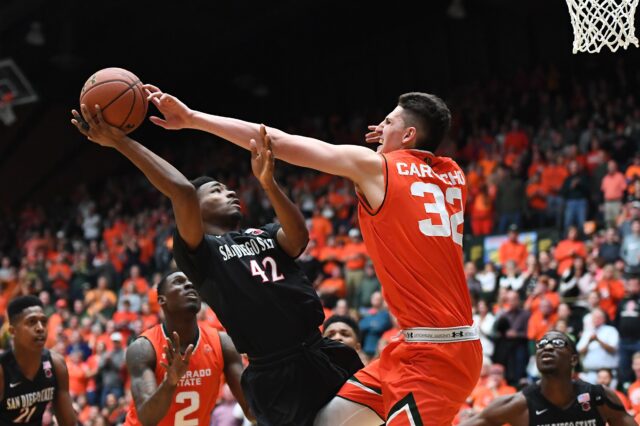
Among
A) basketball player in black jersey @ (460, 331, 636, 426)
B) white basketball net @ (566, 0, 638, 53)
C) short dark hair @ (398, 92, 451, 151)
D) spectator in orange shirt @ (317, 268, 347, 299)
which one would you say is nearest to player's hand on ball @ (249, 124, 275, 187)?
short dark hair @ (398, 92, 451, 151)

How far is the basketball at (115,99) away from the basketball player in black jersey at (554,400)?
3332 millimetres

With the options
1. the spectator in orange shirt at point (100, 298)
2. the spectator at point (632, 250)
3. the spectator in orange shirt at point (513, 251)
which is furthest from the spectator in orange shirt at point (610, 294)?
the spectator in orange shirt at point (100, 298)

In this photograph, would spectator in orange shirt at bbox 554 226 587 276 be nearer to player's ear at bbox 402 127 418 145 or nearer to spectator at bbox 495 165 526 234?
spectator at bbox 495 165 526 234

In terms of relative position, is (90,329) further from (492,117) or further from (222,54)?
(222,54)

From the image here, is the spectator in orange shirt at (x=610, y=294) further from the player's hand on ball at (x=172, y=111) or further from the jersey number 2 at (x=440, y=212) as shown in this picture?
the player's hand on ball at (x=172, y=111)

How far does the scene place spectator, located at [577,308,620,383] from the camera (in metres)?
11.5

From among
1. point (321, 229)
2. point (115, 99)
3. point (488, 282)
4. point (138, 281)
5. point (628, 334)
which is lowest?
point (628, 334)

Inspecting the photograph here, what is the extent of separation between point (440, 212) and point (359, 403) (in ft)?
3.33

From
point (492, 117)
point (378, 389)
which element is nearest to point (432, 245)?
point (378, 389)

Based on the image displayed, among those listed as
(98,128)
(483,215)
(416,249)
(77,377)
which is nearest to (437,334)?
(416,249)

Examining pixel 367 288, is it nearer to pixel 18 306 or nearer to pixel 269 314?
→ pixel 18 306

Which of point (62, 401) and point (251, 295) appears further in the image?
point (62, 401)

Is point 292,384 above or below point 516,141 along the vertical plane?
below

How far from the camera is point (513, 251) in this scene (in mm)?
15047
